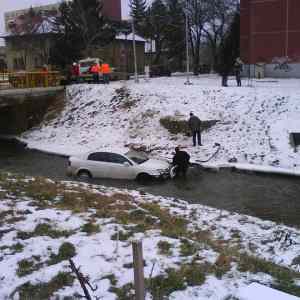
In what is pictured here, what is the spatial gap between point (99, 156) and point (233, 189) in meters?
6.12

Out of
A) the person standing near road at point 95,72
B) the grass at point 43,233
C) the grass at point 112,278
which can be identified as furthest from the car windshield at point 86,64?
the grass at point 112,278

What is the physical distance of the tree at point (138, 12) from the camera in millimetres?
73562

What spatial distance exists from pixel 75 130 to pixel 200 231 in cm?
2465

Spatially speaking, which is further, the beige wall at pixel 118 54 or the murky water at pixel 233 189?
the beige wall at pixel 118 54

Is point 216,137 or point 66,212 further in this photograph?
point 216,137

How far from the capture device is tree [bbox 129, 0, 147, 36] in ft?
241

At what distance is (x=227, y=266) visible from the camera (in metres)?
7.21

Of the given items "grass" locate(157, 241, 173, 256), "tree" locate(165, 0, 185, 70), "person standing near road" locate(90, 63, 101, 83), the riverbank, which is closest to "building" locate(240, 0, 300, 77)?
"person standing near road" locate(90, 63, 101, 83)

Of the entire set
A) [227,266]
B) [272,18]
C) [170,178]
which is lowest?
[170,178]

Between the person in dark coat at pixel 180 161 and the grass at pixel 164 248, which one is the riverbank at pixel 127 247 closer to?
the grass at pixel 164 248

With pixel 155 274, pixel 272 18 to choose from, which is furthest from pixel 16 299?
pixel 272 18

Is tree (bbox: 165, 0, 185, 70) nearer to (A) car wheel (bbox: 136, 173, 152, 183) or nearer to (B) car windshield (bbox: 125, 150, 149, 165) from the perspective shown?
(B) car windshield (bbox: 125, 150, 149, 165)

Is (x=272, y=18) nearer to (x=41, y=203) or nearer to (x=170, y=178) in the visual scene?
(x=170, y=178)

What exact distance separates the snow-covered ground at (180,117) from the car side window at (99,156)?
608cm
